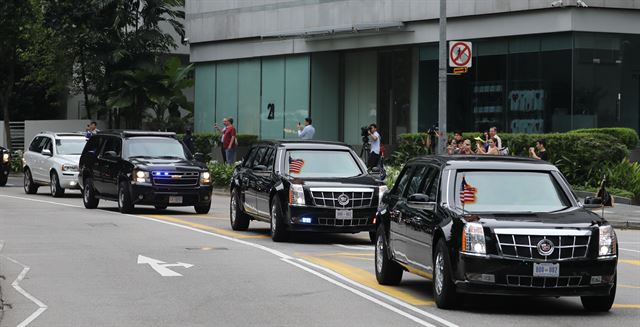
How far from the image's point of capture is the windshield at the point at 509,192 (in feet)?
44.1

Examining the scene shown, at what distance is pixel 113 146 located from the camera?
29953 mm

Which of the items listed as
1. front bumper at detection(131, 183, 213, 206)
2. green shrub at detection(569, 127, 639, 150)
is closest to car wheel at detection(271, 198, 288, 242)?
front bumper at detection(131, 183, 213, 206)

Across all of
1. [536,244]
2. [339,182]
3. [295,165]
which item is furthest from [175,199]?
[536,244]

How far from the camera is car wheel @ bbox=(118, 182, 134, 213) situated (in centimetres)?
2847

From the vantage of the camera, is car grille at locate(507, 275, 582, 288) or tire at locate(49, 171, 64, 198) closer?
car grille at locate(507, 275, 582, 288)

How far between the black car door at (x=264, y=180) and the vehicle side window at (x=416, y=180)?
23.8 ft

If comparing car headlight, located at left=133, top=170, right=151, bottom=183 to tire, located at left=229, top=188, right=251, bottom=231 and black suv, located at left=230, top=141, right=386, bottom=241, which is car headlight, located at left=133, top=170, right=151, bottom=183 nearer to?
tire, located at left=229, top=188, right=251, bottom=231

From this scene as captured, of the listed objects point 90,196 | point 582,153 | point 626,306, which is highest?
point 582,153

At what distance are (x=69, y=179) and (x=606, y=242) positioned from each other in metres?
24.7

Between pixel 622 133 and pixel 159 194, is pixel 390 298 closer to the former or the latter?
pixel 159 194

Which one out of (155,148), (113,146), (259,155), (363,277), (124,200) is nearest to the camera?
(363,277)

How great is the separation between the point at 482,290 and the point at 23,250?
944cm

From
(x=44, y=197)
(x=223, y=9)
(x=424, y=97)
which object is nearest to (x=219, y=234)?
(x=44, y=197)

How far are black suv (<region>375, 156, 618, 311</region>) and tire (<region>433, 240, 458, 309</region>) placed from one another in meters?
0.01
